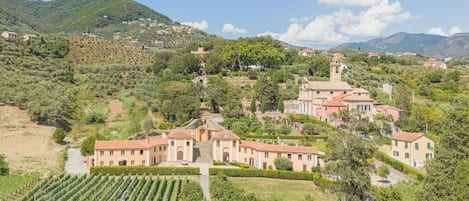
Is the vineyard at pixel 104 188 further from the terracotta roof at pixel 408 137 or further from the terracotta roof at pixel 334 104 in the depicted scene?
the terracotta roof at pixel 334 104

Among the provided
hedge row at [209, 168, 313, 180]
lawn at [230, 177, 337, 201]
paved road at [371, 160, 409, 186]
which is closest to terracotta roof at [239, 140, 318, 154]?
hedge row at [209, 168, 313, 180]

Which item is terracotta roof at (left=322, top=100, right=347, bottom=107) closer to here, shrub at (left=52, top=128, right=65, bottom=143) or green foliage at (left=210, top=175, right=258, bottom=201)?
green foliage at (left=210, top=175, right=258, bottom=201)

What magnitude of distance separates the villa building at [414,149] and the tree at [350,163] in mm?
24549

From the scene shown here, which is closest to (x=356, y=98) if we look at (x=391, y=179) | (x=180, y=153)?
(x=391, y=179)

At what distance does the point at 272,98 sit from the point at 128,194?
36362 mm

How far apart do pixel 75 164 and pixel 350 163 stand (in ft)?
107

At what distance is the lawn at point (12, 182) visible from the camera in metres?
34.0

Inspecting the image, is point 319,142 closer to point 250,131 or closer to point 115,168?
point 250,131

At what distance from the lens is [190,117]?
2376 inches

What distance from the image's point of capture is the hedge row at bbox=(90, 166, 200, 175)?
41.0m

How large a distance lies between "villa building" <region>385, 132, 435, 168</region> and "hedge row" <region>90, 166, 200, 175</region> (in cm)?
2191

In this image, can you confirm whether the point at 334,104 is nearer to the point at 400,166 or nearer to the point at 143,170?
the point at 400,166

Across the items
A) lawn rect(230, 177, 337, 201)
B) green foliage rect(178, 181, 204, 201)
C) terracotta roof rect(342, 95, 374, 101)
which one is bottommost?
lawn rect(230, 177, 337, 201)

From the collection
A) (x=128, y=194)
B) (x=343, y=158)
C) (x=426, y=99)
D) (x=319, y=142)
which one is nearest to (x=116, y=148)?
(x=128, y=194)
